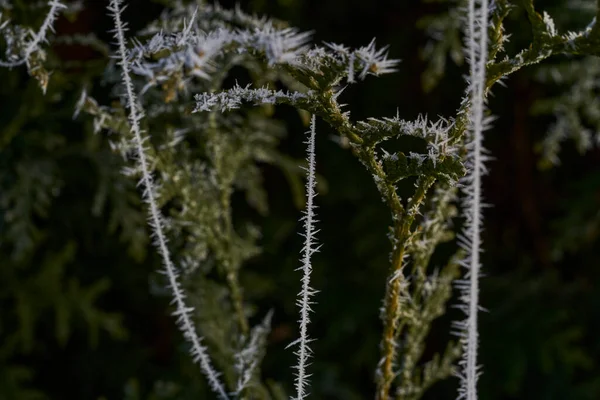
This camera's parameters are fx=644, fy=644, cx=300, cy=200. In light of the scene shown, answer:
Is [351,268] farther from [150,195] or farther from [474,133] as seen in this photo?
[474,133]

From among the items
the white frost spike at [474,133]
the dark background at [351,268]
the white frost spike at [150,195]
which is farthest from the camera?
the dark background at [351,268]

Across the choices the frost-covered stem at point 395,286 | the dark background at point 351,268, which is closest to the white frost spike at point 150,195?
the frost-covered stem at point 395,286

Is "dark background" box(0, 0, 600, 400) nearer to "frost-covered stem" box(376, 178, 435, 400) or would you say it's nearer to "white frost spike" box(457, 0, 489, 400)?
"frost-covered stem" box(376, 178, 435, 400)

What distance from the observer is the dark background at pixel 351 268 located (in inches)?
77.2

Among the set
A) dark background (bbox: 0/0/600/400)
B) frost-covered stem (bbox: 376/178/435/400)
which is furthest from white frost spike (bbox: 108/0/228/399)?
dark background (bbox: 0/0/600/400)

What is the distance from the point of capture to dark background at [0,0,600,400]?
6.43 ft

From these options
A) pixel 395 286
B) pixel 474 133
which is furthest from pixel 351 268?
pixel 474 133

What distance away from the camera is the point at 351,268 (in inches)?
91.0

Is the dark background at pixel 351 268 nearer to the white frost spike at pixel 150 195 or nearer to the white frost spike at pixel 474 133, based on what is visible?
the white frost spike at pixel 150 195

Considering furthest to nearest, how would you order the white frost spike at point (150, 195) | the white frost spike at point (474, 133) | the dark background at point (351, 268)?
the dark background at point (351, 268) < the white frost spike at point (150, 195) < the white frost spike at point (474, 133)

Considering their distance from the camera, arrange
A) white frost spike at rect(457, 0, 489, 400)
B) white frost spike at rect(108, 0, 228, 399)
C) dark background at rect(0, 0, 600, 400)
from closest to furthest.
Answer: white frost spike at rect(457, 0, 489, 400) < white frost spike at rect(108, 0, 228, 399) < dark background at rect(0, 0, 600, 400)

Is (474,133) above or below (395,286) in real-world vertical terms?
above

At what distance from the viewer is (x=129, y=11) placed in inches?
83.1

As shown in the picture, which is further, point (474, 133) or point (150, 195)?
point (150, 195)
